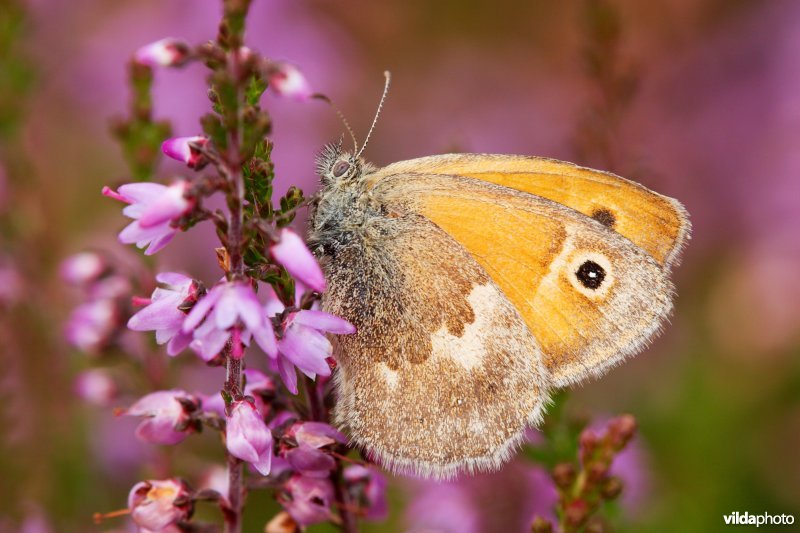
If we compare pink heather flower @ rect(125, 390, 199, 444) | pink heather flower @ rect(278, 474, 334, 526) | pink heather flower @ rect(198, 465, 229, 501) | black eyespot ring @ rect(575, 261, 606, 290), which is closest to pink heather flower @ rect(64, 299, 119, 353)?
pink heather flower @ rect(198, 465, 229, 501)

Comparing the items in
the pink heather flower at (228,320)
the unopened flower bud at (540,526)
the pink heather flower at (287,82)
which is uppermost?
the pink heather flower at (287,82)

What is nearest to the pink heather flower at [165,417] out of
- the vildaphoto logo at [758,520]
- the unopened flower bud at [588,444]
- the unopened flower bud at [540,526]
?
the unopened flower bud at [540,526]

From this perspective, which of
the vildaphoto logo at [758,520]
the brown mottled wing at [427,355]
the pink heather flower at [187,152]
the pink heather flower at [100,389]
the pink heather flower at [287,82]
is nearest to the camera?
the pink heather flower at [287,82]

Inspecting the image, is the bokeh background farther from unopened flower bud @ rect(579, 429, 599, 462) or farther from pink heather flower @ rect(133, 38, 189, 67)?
pink heather flower @ rect(133, 38, 189, 67)

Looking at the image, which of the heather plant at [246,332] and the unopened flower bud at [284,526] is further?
A: the unopened flower bud at [284,526]

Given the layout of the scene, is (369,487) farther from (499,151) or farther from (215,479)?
(499,151)

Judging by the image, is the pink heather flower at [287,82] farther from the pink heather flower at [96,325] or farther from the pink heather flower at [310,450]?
the pink heather flower at [96,325]

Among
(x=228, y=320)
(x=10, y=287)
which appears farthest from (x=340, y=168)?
(x=10, y=287)
